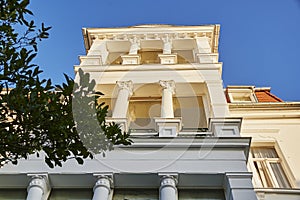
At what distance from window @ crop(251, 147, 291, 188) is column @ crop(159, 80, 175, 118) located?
3.35m

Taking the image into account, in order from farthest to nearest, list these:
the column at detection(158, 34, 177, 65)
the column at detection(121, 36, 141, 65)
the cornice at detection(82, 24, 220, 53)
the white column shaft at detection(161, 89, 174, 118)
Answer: the cornice at detection(82, 24, 220, 53) < the column at detection(121, 36, 141, 65) < the column at detection(158, 34, 177, 65) < the white column shaft at detection(161, 89, 174, 118)

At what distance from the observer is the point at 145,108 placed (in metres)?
16.4

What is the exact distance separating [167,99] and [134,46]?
20.2ft

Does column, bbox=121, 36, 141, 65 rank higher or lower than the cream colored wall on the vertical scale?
higher

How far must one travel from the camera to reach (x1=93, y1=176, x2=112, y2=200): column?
9.23 metres

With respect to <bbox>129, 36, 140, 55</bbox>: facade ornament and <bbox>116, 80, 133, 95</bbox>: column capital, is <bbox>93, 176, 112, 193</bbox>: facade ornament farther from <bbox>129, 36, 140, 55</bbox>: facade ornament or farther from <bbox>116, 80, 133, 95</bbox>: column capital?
<bbox>129, 36, 140, 55</bbox>: facade ornament

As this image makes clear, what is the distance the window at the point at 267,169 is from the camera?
481 inches

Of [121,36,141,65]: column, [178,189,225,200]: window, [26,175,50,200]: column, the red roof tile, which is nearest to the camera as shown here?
[26,175,50,200]: column

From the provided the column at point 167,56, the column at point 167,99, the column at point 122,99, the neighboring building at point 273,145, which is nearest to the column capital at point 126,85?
the column at point 122,99

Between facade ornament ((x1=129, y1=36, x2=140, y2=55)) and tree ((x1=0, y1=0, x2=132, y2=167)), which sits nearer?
tree ((x1=0, y1=0, x2=132, y2=167))

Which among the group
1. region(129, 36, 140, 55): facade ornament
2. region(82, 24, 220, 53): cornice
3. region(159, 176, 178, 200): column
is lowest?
region(159, 176, 178, 200): column

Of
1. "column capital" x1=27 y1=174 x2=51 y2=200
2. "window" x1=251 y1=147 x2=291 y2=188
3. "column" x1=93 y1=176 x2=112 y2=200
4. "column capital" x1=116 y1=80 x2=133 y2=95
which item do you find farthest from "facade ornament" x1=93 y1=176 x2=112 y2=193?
"column capital" x1=116 y1=80 x2=133 y2=95

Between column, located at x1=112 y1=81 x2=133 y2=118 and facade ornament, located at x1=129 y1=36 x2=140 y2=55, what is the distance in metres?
3.68

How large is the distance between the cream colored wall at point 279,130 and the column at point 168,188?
4.85m
